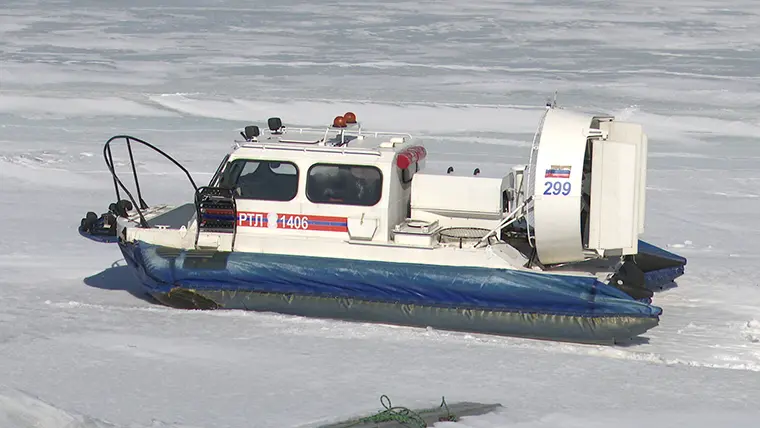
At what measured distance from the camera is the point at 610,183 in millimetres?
7871

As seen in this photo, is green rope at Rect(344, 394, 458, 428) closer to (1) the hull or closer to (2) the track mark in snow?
(1) the hull

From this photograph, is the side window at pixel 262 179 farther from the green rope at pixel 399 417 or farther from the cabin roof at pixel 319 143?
the green rope at pixel 399 417

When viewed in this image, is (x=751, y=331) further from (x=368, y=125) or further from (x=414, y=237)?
(x=368, y=125)

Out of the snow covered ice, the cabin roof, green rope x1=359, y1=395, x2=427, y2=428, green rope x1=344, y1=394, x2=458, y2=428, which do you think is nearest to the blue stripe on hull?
the snow covered ice

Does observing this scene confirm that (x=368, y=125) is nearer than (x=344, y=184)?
No

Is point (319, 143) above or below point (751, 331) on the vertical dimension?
above

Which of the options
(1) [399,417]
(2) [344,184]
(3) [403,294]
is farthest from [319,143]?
(1) [399,417]

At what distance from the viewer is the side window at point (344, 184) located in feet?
27.4

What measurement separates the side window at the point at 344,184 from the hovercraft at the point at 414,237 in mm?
10

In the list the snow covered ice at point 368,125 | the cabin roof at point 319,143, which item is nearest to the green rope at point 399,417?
the snow covered ice at point 368,125

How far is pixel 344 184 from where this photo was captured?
838 centimetres

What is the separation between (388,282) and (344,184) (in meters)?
0.84

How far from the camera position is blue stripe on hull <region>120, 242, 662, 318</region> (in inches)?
305

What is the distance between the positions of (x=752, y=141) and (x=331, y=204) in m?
9.16
